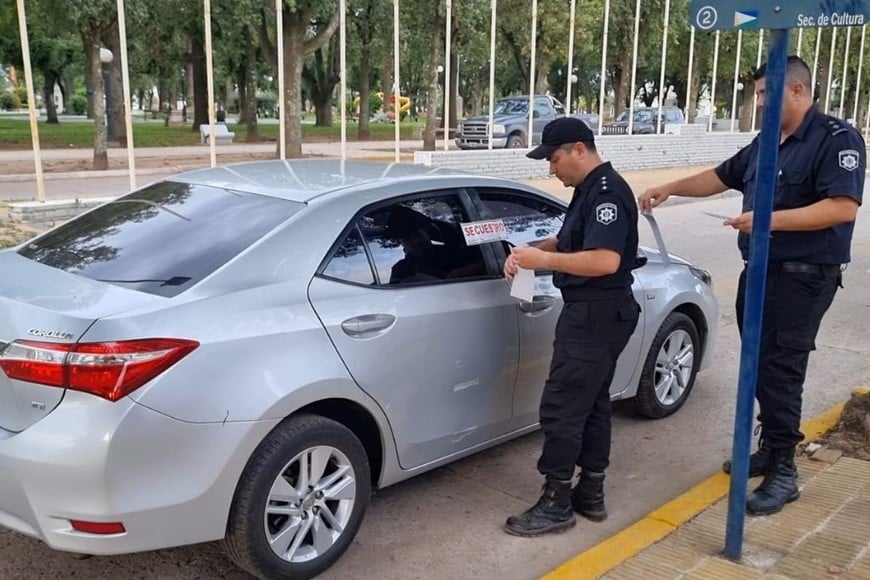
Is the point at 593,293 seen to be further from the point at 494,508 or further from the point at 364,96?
the point at 364,96

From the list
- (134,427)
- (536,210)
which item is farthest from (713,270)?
(134,427)

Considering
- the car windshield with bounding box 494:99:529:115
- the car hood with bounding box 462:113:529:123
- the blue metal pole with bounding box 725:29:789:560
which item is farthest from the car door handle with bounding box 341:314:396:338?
the car windshield with bounding box 494:99:529:115

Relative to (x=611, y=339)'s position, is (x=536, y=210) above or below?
above

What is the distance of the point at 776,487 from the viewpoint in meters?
3.82

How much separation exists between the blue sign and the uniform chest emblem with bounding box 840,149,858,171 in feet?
1.87

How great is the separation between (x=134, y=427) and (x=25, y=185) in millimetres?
15932

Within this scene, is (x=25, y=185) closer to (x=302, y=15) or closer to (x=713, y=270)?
(x=302, y=15)

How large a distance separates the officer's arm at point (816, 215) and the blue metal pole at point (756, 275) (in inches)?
15.3

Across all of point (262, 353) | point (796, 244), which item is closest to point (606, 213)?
point (796, 244)

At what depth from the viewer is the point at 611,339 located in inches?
137

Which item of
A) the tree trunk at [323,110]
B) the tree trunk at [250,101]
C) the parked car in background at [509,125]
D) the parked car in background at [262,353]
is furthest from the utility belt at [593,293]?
the tree trunk at [323,110]

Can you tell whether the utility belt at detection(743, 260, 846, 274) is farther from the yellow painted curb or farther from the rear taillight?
the rear taillight

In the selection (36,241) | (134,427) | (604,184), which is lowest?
(134,427)

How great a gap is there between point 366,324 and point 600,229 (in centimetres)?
103
